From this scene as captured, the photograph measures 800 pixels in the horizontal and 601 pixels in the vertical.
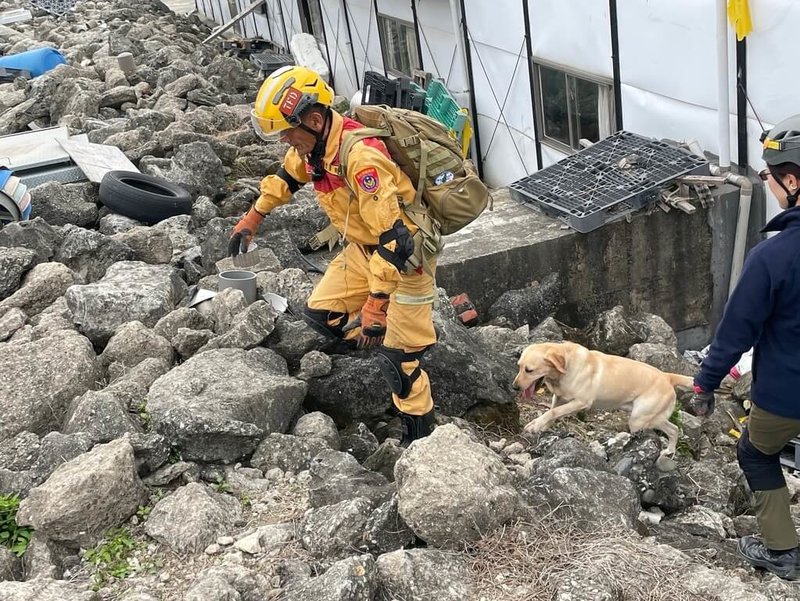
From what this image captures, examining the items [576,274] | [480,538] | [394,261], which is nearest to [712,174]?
[576,274]

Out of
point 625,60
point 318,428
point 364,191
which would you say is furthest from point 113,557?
point 625,60

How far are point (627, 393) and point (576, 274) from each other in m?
2.51

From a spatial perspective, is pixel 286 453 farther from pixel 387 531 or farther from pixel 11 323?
pixel 11 323

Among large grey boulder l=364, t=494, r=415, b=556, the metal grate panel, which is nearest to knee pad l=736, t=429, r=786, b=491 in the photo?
large grey boulder l=364, t=494, r=415, b=556

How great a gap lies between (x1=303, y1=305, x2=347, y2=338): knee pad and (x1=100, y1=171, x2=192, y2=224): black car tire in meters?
3.85

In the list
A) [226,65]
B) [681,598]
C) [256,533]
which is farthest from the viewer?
[226,65]

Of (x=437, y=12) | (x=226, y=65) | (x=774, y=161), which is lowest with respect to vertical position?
(x=226, y=65)

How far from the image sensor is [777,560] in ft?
13.8

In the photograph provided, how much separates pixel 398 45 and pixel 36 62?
9898mm

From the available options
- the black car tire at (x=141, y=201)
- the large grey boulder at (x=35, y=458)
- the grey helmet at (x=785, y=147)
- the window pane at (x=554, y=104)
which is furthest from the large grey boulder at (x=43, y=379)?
the window pane at (x=554, y=104)

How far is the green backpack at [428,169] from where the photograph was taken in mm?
5152

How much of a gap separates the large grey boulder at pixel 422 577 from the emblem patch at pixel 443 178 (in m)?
2.33

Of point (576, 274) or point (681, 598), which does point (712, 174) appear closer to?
point (576, 274)

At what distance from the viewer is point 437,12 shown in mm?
12156
